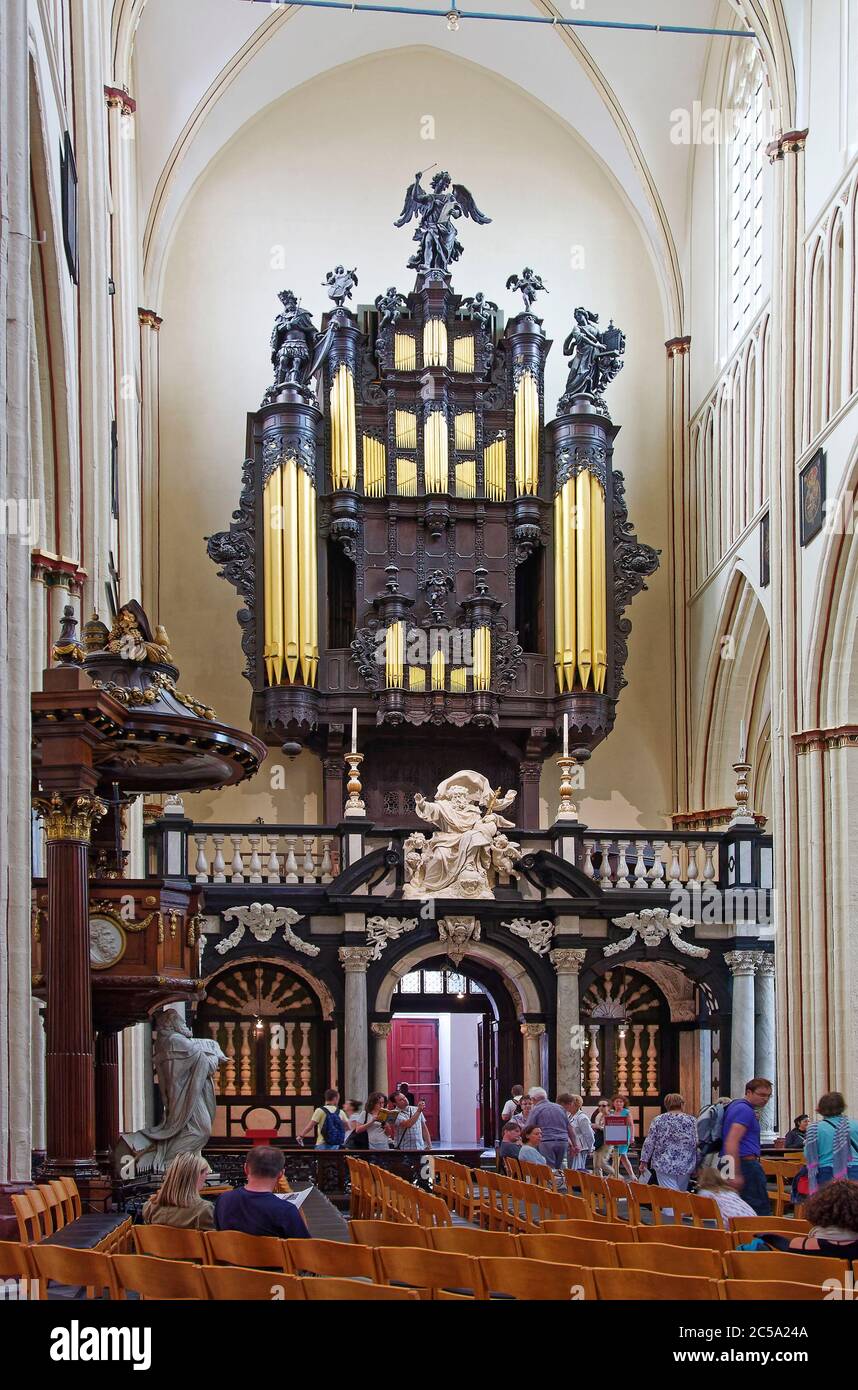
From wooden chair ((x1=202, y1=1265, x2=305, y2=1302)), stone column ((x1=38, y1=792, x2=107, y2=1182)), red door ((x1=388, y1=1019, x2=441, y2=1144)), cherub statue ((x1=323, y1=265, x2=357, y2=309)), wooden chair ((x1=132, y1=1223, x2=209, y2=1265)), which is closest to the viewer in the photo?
wooden chair ((x1=202, y1=1265, x2=305, y2=1302))

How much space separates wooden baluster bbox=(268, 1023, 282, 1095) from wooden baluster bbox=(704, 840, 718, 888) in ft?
16.4

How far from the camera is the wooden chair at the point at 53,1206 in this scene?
338 inches

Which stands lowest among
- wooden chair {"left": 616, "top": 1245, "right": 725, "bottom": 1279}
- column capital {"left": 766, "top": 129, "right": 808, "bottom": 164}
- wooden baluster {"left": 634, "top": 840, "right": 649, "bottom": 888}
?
wooden chair {"left": 616, "top": 1245, "right": 725, "bottom": 1279}

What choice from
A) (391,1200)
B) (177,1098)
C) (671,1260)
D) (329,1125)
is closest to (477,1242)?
(671,1260)

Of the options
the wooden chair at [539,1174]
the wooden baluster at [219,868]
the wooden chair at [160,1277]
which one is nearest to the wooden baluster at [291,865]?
the wooden baluster at [219,868]

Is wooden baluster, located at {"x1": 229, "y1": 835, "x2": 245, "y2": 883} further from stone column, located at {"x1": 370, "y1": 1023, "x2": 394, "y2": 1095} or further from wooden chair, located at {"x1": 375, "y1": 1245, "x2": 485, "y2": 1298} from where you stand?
wooden chair, located at {"x1": 375, "y1": 1245, "x2": 485, "y2": 1298}

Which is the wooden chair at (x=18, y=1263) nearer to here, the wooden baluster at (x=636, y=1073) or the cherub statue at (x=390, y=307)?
the wooden baluster at (x=636, y=1073)

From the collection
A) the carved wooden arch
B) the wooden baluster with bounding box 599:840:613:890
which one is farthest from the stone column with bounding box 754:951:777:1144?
the carved wooden arch

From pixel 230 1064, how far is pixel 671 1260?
1402 centimetres

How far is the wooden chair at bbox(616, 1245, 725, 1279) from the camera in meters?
6.06

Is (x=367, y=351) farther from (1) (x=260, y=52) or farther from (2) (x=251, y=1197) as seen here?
(2) (x=251, y=1197)

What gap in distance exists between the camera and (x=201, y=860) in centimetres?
1956

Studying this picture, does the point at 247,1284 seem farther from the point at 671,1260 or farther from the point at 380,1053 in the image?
the point at 380,1053

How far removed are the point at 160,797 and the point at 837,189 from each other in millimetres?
9817
